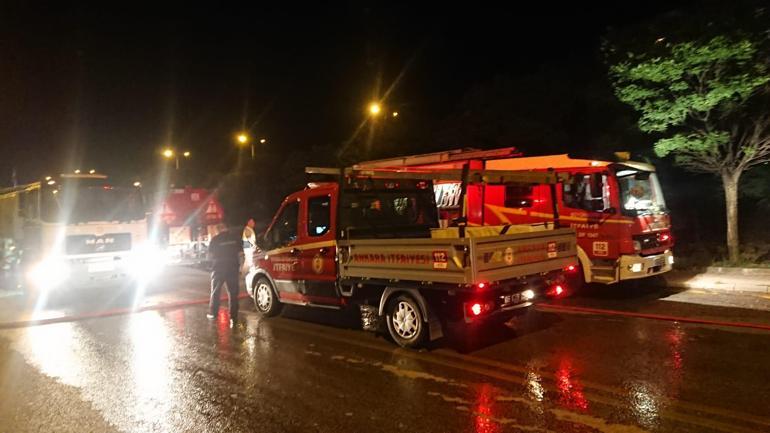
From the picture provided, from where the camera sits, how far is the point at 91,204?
12.8m

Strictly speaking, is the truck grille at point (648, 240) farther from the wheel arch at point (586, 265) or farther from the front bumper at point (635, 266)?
the wheel arch at point (586, 265)

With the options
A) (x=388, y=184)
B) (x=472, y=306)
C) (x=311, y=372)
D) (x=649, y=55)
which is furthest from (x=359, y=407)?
(x=649, y=55)

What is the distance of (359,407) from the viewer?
4980 millimetres

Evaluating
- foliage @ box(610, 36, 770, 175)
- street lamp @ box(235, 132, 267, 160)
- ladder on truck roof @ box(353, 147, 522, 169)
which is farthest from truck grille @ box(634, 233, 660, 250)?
street lamp @ box(235, 132, 267, 160)

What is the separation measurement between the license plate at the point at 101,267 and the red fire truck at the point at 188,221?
454cm

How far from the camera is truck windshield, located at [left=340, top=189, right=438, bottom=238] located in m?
7.68

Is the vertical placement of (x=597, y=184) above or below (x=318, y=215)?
above

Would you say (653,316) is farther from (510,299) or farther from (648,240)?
(510,299)

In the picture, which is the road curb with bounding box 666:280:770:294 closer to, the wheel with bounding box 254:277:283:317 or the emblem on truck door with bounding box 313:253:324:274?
the emblem on truck door with bounding box 313:253:324:274

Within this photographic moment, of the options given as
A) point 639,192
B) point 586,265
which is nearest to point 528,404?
point 586,265

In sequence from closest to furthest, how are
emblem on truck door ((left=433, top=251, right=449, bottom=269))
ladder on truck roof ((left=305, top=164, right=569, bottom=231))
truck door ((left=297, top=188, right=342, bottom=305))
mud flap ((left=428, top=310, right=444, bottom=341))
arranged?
emblem on truck door ((left=433, top=251, right=449, bottom=269)), ladder on truck roof ((left=305, top=164, right=569, bottom=231)), mud flap ((left=428, top=310, right=444, bottom=341)), truck door ((left=297, top=188, right=342, bottom=305))

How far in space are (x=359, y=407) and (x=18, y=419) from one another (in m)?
3.00

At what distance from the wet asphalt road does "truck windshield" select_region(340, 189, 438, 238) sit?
1.47 metres

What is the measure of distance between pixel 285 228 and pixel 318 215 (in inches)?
35.4
